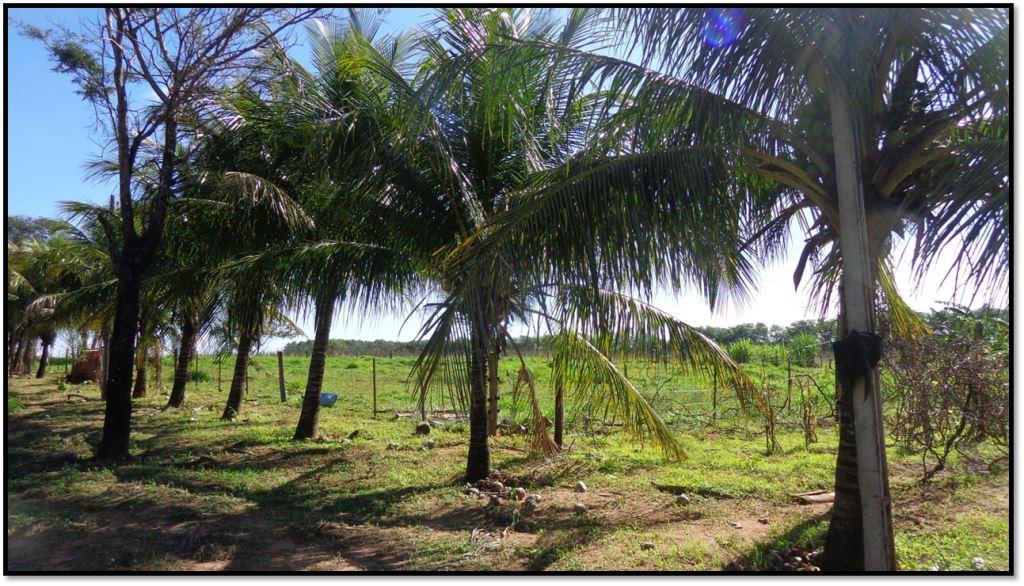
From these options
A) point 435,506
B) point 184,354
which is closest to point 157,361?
point 184,354

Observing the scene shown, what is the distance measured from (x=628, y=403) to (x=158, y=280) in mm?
6800

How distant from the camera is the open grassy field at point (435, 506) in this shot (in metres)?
4.88

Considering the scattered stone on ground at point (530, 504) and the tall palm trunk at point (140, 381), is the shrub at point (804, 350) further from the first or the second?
the tall palm trunk at point (140, 381)

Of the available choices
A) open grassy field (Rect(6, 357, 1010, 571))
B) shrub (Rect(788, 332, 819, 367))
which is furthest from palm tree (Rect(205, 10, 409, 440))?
shrub (Rect(788, 332, 819, 367))

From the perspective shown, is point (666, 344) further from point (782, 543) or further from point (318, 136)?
point (318, 136)

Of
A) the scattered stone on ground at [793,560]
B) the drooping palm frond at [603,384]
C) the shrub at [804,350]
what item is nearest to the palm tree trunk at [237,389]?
the drooping palm frond at [603,384]

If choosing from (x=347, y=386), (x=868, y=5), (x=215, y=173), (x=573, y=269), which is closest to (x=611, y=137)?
(x=573, y=269)

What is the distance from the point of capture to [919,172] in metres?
4.40

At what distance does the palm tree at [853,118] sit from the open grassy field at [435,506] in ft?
5.39

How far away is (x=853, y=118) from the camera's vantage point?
4.05 meters

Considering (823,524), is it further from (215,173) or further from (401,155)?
(215,173)

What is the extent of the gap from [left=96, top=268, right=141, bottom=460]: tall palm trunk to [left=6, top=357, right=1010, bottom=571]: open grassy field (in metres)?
0.33

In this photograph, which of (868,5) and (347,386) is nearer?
(868,5)

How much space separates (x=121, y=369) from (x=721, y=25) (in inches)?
314
